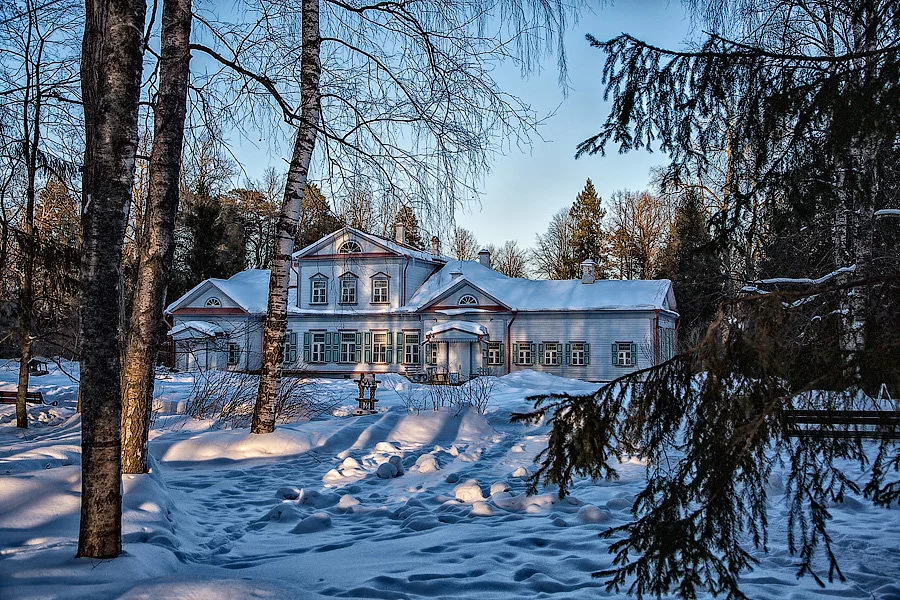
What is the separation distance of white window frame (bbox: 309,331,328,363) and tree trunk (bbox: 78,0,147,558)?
2705 centimetres

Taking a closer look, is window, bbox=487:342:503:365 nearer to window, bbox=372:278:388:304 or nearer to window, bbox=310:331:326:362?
window, bbox=372:278:388:304

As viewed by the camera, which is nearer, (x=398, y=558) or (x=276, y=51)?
(x=398, y=558)

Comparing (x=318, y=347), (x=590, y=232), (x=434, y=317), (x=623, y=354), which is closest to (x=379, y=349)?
(x=318, y=347)

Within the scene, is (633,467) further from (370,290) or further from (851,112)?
(370,290)

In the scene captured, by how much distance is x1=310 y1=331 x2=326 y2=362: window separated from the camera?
30547mm

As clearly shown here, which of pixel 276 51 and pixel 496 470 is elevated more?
pixel 276 51

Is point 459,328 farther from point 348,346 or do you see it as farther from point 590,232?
point 590,232

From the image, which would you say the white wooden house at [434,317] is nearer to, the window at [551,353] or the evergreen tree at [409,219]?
the window at [551,353]

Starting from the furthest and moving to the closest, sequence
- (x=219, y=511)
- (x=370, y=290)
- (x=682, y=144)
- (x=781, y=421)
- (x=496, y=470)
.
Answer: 1. (x=370, y=290)
2. (x=496, y=470)
3. (x=219, y=511)
4. (x=682, y=144)
5. (x=781, y=421)

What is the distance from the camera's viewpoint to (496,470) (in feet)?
27.0

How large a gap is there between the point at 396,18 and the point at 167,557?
7.09 m

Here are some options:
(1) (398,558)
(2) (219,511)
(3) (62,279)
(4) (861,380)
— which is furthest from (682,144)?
(3) (62,279)

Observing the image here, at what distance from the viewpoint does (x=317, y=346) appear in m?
30.7

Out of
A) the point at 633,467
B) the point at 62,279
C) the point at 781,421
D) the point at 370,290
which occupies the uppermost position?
the point at 370,290
